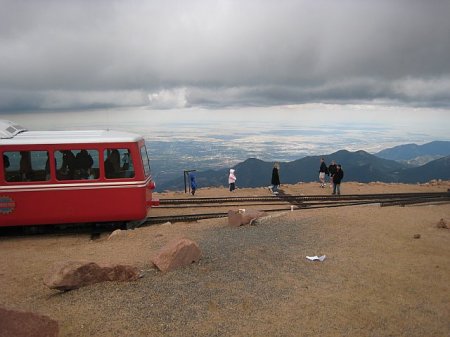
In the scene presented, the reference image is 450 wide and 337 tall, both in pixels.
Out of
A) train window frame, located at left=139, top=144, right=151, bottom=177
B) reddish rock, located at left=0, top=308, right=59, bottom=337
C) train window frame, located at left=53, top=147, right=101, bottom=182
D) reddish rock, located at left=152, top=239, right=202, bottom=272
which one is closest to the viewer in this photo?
reddish rock, located at left=0, top=308, right=59, bottom=337

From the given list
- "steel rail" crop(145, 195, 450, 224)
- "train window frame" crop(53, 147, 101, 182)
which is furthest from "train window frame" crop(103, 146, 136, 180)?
"steel rail" crop(145, 195, 450, 224)

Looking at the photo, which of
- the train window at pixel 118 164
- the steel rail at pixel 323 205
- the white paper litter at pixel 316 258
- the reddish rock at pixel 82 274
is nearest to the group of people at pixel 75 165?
the train window at pixel 118 164

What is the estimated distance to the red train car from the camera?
1245cm

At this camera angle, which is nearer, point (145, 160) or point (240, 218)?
point (240, 218)

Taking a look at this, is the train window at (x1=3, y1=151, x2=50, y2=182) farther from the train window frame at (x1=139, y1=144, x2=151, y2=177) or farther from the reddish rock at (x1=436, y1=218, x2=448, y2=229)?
the reddish rock at (x1=436, y1=218, x2=448, y2=229)

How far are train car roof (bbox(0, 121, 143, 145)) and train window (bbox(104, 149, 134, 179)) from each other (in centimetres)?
37

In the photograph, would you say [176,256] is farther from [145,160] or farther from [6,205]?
[6,205]

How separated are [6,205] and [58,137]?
8.34ft

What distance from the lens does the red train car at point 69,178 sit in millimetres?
12445

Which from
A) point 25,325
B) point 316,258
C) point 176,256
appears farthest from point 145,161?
point 25,325

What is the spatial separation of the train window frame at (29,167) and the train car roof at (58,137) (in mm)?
310

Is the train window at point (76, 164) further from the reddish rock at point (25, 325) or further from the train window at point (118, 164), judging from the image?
the reddish rock at point (25, 325)

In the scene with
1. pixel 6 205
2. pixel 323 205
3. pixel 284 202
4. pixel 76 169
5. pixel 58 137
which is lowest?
pixel 284 202

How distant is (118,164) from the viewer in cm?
1298
